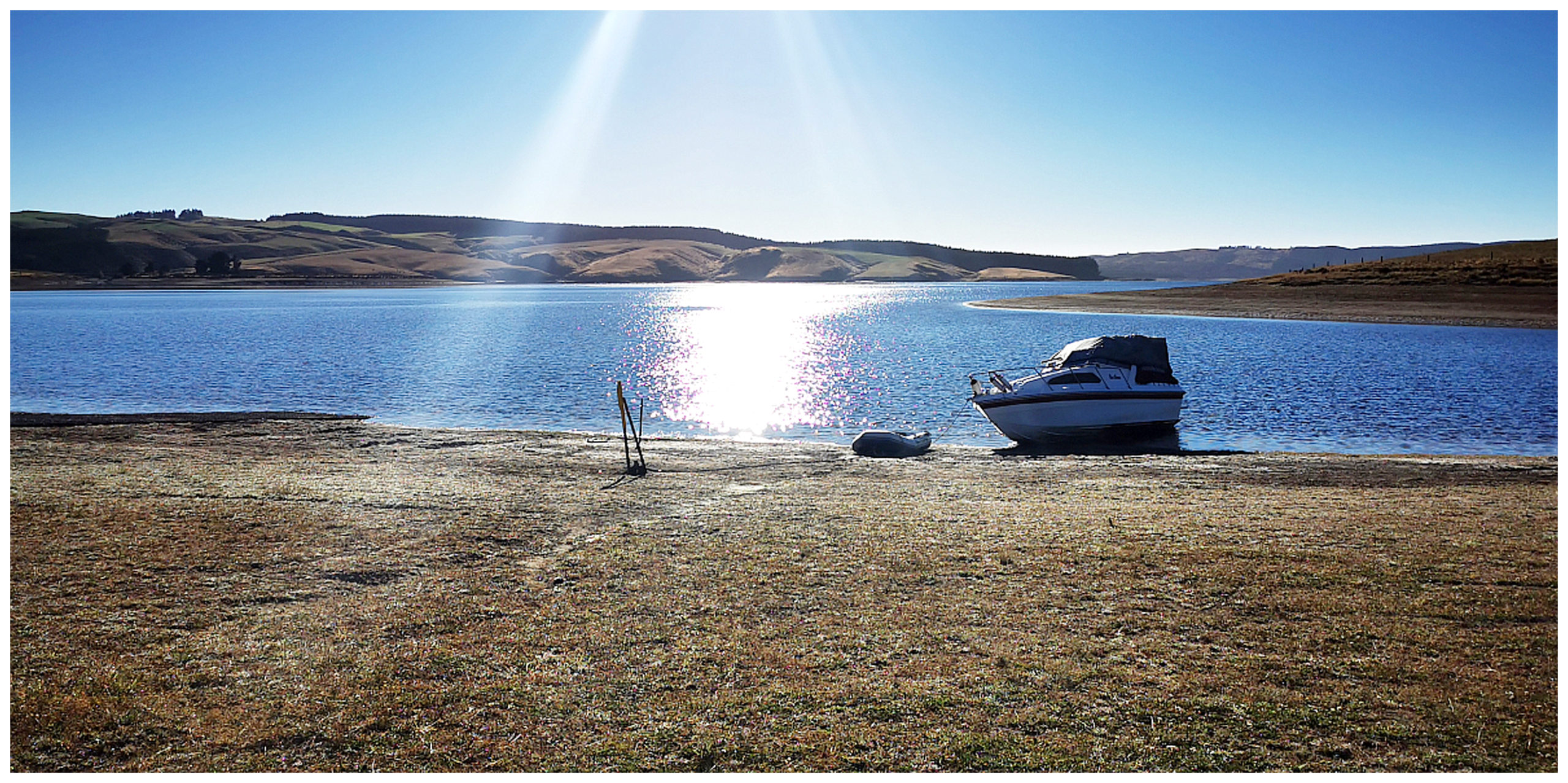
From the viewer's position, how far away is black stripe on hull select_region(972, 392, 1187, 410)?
24375 millimetres

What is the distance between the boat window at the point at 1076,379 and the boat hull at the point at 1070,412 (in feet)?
1.25

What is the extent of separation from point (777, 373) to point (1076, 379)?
74.7ft

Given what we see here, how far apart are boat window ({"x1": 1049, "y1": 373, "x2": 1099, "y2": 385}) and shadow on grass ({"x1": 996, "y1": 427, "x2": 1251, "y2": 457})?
1.49 metres

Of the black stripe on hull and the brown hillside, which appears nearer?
the black stripe on hull

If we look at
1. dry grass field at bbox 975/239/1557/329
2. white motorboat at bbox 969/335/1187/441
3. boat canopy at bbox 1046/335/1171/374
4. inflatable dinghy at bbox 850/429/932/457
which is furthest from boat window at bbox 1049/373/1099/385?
dry grass field at bbox 975/239/1557/329

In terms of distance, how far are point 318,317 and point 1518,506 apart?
91757 mm

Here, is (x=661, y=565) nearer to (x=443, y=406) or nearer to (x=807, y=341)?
(x=443, y=406)

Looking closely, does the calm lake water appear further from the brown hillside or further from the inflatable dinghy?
the brown hillside

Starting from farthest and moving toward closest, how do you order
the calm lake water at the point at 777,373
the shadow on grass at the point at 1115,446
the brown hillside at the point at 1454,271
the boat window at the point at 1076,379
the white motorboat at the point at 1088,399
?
the brown hillside at the point at 1454,271 → the calm lake water at the point at 777,373 → the boat window at the point at 1076,379 → the white motorboat at the point at 1088,399 → the shadow on grass at the point at 1115,446

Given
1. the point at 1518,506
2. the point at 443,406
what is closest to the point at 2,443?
the point at 1518,506

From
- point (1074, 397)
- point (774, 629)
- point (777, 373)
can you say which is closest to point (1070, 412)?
point (1074, 397)

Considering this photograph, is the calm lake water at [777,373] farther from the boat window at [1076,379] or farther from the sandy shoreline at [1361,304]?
the sandy shoreline at [1361,304]

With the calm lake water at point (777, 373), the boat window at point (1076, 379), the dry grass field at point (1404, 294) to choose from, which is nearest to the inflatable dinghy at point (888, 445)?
the calm lake water at point (777, 373)

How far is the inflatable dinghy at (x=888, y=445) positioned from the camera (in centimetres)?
1995
